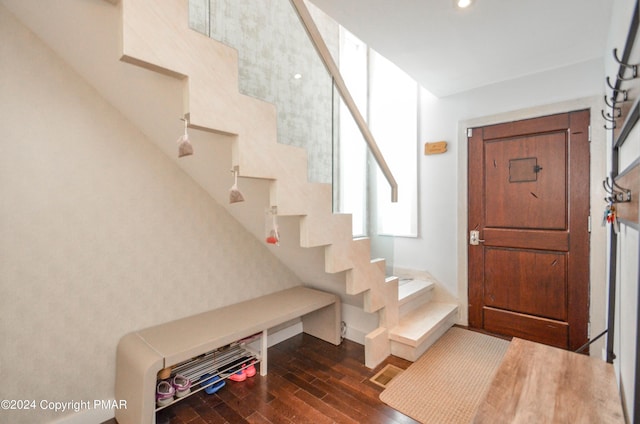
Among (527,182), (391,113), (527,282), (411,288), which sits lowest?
(411,288)

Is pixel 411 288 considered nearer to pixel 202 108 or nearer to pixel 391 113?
pixel 391 113

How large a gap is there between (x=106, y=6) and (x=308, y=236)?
140 cm

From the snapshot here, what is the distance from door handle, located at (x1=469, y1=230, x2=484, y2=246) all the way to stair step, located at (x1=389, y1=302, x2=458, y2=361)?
72cm

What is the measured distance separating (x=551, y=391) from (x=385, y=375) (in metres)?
1.37

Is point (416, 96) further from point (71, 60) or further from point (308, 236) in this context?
point (71, 60)

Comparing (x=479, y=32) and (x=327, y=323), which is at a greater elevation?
(x=479, y=32)

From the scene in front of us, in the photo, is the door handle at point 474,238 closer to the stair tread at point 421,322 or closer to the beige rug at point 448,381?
the stair tread at point 421,322

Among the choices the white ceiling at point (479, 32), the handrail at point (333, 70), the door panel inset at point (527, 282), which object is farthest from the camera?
the door panel inset at point (527, 282)

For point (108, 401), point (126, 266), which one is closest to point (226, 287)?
point (126, 266)

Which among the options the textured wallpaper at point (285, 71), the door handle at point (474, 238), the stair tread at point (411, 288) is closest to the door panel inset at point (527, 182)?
the door handle at point (474, 238)

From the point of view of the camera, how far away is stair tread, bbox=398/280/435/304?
115 inches

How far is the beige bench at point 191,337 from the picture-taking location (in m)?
1.67

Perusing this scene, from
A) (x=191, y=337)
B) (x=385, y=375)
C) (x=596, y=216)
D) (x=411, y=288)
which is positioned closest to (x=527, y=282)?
(x=596, y=216)

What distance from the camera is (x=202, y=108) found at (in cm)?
129
